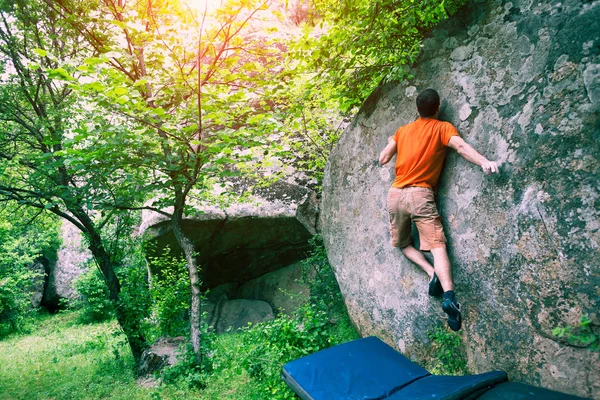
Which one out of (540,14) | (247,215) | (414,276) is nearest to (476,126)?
(540,14)

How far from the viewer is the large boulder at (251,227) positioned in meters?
7.54

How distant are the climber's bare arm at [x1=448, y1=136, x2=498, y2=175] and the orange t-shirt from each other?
8 centimetres

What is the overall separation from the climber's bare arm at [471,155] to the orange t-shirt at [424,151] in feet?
0.25

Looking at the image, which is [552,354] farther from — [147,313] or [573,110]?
[147,313]

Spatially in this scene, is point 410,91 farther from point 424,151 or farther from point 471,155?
point 471,155

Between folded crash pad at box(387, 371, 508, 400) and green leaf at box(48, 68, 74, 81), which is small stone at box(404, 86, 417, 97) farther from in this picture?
green leaf at box(48, 68, 74, 81)

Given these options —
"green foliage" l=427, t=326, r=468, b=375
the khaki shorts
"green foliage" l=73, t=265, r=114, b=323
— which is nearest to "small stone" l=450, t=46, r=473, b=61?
the khaki shorts

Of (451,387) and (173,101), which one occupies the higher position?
(173,101)

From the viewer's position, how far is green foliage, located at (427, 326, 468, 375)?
3.10 m

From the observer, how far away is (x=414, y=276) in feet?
11.7

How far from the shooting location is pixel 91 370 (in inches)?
278

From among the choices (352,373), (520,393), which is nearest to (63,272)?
(352,373)

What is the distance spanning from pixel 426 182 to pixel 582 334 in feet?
5.43

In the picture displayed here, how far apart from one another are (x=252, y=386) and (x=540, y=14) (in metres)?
4.52
